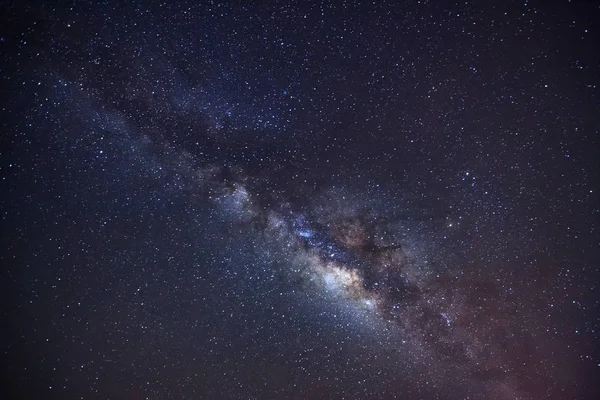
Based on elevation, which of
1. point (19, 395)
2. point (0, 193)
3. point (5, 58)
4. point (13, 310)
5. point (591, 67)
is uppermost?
point (591, 67)

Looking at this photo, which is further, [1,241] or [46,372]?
[46,372]

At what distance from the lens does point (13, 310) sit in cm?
340

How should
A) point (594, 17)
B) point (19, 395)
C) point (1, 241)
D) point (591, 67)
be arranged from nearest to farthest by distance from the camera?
point (594, 17) < point (591, 67) < point (1, 241) < point (19, 395)

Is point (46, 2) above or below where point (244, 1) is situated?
below

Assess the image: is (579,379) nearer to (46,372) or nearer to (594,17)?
(594,17)

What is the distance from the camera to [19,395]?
362 centimetres

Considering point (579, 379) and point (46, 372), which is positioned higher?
point (579, 379)

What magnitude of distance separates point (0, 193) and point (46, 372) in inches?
93.6

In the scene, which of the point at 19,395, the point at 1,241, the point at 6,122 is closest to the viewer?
the point at 6,122

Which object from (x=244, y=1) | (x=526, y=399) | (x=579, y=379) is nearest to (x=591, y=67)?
(x=244, y=1)

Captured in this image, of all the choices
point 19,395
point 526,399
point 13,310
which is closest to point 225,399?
point 19,395

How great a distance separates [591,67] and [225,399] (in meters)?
5.69

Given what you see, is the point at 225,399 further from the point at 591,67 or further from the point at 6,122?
the point at 591,67

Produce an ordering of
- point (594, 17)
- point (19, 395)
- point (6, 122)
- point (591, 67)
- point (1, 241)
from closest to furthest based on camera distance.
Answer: point (594, 17), point (591, 67), point (6, 122), point (1, 241), point (19, 395)
